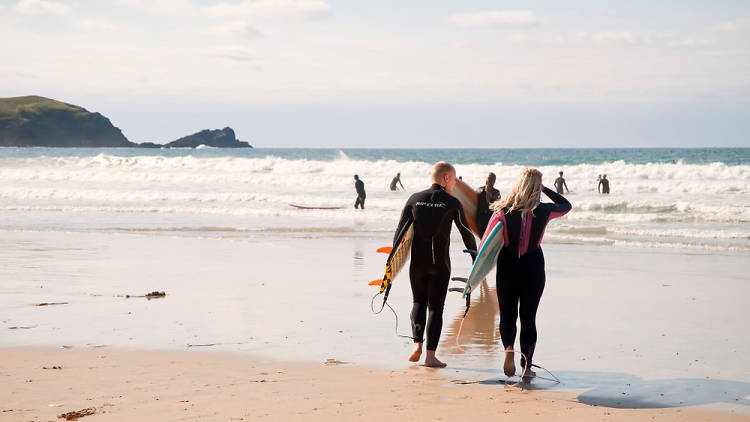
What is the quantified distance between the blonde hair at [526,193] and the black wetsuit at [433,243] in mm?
702

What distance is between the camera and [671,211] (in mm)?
26484

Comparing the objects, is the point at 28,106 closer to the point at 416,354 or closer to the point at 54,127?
the point at 54,127

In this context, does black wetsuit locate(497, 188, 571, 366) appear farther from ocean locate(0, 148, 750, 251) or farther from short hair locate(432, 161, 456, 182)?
ocean locate(0, 148, 750, 251)

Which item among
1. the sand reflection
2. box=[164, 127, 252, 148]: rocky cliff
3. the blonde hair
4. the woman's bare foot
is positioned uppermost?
box=[164, 127, 252, 148]: rocky cliff

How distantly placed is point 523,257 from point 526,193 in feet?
1.69

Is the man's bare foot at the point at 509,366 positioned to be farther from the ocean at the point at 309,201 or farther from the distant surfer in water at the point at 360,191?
the distant surfer in water at the point at 360,191

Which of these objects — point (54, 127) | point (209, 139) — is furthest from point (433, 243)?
point (54, 127)

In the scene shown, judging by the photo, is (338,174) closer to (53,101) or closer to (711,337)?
(711,337)

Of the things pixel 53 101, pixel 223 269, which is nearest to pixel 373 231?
pixel 223 269

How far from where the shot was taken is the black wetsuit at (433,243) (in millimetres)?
6621

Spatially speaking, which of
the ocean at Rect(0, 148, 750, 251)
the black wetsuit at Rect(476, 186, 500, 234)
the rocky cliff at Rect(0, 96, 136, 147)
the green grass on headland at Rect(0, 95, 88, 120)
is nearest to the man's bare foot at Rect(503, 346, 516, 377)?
the black wetsuit at Rect(476, 186, 500, 234)

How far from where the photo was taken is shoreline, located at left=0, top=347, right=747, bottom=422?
5.13 metres

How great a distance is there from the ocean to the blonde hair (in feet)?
40.4

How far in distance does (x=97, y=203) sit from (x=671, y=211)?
897 inches
